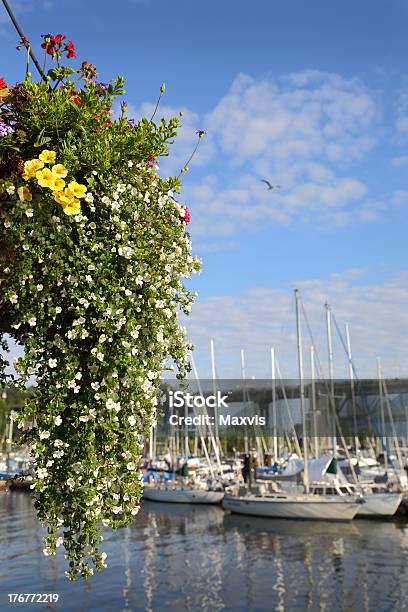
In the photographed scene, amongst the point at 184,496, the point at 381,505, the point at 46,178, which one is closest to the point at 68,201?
the point at 46,178

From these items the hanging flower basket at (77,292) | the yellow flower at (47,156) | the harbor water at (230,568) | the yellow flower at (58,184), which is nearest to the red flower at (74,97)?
the hanging flower basket at (77,292)

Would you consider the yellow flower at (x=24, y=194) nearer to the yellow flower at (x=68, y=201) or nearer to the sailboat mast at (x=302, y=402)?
the yellow flower at (x=68, y=201)

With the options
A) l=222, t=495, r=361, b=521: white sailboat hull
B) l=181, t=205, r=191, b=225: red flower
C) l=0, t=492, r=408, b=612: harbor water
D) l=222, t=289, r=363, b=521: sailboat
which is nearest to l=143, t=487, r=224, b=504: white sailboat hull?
l=222, t=289, r=363, b=521: sailboat

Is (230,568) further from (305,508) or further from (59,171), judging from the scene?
(59,171)

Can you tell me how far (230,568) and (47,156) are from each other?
17357 mm

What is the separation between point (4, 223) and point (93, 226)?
0.40m

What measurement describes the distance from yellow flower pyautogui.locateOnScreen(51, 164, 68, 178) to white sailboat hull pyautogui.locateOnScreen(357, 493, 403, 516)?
1079 inches

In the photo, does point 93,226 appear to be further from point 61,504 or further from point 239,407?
point 239,407

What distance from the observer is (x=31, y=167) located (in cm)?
260

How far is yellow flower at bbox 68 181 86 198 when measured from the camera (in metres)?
2.63

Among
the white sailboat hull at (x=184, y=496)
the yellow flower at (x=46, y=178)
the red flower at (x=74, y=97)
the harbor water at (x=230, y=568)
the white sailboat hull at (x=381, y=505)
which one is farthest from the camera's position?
the white sailboat hull at (x=184, y=496)

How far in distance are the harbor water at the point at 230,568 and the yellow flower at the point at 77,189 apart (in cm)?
1064

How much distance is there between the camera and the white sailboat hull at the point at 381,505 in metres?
27.0

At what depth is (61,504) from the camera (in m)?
2.73
